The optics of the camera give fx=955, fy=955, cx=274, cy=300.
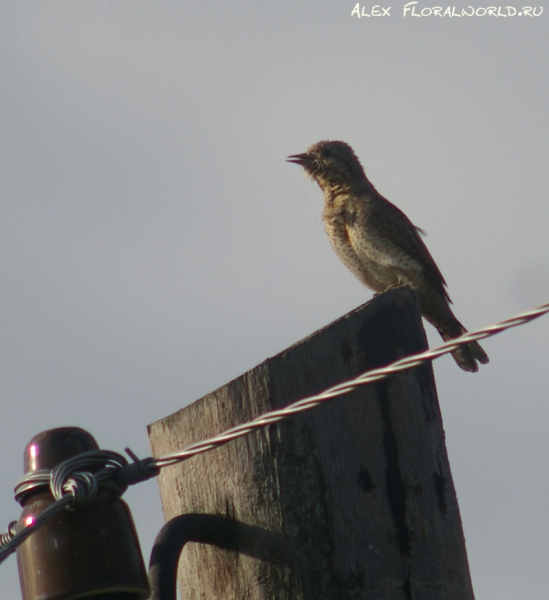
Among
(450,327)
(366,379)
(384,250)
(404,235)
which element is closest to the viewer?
(366,379)

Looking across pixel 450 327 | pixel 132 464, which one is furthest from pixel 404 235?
pixel 132 464

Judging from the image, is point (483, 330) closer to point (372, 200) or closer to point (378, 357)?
point (378, 357)

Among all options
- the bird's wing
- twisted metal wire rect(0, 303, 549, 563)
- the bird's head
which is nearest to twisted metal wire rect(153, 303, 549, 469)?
twisted metal wire rect(0, 303, 549, 563)

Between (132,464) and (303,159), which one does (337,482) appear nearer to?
(132,464)

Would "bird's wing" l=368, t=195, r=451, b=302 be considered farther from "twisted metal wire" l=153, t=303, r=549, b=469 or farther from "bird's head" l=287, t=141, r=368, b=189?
"twisted metal wire" l=153, t=303, r=549, b=469

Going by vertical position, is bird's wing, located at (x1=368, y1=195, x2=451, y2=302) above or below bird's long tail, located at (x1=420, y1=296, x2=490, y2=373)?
above

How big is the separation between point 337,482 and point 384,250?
5.32m

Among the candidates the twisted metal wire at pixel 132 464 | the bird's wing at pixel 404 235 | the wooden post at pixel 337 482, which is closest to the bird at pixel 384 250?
the bird's wing at pixel 404 235

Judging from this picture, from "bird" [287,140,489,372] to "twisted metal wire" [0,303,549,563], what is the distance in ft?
17.1

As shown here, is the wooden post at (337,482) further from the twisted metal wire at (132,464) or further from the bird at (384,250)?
the bird at (384,250)

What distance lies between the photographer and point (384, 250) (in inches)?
308

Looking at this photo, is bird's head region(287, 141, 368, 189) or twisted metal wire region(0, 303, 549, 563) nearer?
twisted metal wire region(0, 303, 549, 563)

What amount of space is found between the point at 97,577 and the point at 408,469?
90cm

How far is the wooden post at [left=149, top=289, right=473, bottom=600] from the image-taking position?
260 cm
